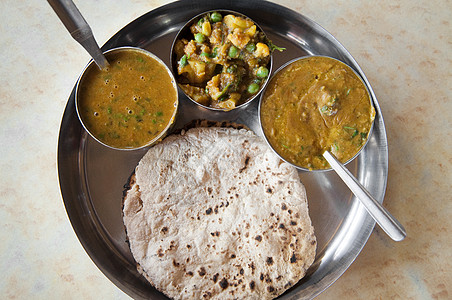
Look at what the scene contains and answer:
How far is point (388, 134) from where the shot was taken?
10.2 feet

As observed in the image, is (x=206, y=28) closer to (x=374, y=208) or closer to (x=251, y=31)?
(x=251, y=31)

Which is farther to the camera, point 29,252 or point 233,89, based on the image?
point 29,252

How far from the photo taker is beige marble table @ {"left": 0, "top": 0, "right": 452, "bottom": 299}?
3.01 metres

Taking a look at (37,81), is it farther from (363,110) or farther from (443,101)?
(443,101)

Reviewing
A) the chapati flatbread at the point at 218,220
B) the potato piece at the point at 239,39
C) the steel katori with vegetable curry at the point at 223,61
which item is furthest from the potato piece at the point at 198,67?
the chapati flatbread at the point at 218,220

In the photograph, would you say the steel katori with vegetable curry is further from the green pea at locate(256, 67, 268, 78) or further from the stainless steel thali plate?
the stainless steel thali plate

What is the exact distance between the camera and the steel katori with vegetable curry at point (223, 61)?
8.19 feet

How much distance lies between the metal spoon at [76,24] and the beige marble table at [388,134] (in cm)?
76

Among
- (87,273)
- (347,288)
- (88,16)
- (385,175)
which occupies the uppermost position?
(88,16)

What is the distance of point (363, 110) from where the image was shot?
251 centimetres

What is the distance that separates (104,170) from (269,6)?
1883 mm

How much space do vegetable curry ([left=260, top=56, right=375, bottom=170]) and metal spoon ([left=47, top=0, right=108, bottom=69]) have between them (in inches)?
48.0

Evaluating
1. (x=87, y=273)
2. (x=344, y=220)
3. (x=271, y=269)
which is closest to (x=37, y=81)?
(x=87, y=273)

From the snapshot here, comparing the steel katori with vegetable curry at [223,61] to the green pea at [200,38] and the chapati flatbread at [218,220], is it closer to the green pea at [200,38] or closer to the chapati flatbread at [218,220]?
the green pea at [200,38]
